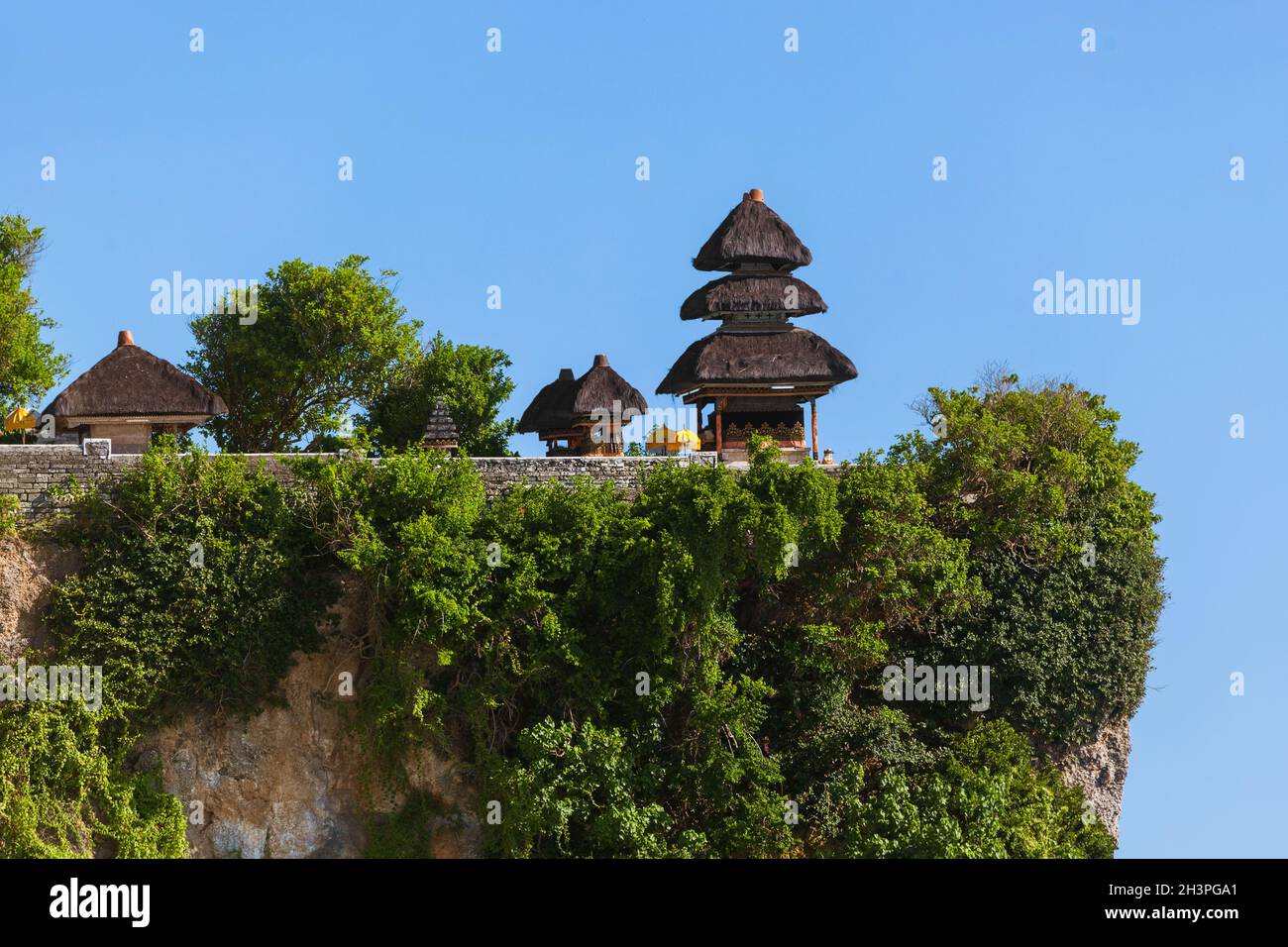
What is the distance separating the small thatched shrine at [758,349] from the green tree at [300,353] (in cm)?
656

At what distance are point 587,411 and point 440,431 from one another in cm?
345

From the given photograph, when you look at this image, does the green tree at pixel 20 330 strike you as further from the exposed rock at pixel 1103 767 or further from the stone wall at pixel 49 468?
the exposed rock at pixel 1103 767

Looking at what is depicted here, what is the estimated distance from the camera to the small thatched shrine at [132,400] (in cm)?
3669

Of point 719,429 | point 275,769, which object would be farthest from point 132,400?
point 719,429

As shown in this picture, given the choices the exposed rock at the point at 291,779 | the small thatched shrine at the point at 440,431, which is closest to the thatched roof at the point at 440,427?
the small thatched shrine at the point at 440,431

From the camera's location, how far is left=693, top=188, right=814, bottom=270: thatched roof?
38938mm

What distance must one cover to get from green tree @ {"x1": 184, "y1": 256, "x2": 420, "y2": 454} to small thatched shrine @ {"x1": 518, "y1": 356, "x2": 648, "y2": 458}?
3.09 meters

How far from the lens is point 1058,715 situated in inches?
1387

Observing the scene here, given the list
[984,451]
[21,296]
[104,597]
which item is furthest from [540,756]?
[21,296]

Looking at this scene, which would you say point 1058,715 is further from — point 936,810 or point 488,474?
point 488,474

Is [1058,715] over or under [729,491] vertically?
under

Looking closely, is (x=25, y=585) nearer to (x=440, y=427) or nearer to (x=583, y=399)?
(x=440, y=427)

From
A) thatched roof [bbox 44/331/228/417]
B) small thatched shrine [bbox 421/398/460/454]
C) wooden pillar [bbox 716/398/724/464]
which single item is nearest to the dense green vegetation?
thatched roof [bbox 44/331/228/417]

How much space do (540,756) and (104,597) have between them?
23.1 ft
